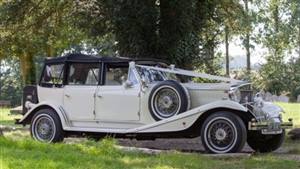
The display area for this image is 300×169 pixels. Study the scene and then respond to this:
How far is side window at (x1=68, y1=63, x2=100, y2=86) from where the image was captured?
36.9ft

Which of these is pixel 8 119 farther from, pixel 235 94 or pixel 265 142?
pixel 235 94

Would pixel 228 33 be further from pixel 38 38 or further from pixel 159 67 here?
pixel 159 67

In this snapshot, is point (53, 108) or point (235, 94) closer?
point (235, 94)

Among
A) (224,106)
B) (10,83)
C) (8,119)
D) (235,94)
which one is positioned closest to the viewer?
(224,106)

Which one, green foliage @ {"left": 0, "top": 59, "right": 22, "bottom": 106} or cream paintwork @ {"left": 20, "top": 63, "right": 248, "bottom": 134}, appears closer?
cream paintwork @ {"left": 20, "top": 63, "right": 248, "bottom": 134}

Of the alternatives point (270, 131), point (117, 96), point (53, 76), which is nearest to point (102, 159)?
point (117, 96)

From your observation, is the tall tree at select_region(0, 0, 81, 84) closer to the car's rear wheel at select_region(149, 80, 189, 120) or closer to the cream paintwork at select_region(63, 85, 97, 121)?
the cream paintwork at select_region(63, 85, 97, 121)

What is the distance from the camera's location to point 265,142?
10.6m

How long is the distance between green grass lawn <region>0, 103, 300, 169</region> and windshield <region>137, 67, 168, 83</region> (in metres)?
2.03

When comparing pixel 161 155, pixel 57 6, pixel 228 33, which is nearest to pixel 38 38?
pixel 57 6

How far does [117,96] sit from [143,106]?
640 mm

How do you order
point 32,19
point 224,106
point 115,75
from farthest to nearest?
1. point 32,19
2. point 115,75
3. point 224,106

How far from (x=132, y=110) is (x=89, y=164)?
3.27 metres

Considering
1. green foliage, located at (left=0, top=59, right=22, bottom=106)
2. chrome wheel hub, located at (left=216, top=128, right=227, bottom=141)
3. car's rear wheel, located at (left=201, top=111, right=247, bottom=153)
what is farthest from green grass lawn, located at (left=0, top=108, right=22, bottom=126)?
green foliage, located at (left=0, top=59, right=22, bottom=106)
